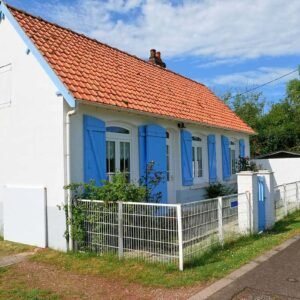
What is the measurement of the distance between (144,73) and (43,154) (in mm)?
6552

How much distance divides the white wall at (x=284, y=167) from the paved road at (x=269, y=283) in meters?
12.0

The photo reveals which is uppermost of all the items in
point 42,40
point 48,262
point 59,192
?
point 42,40

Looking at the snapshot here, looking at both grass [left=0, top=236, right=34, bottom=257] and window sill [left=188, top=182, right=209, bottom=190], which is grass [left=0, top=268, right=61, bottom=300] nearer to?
grass [left=0, top=236, right=34, bottom=257]

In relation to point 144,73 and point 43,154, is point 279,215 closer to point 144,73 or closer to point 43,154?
point 144,73

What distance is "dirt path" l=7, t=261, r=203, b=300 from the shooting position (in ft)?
19.1

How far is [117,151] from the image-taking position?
10.4m

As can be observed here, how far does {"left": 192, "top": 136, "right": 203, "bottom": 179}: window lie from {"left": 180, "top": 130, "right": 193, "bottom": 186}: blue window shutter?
0.80m

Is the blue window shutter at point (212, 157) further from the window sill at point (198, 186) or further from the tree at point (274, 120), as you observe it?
the tree at point (274, 120)

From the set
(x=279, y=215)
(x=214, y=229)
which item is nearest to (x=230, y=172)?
(x=279, y=215)

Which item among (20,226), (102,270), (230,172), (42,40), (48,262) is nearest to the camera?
(102,270)

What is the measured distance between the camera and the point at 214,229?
8164 mm

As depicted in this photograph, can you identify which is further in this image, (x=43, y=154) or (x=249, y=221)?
(x=249, y=221)

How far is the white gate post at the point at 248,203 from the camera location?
9.58 m

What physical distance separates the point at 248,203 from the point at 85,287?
4.95 meters
